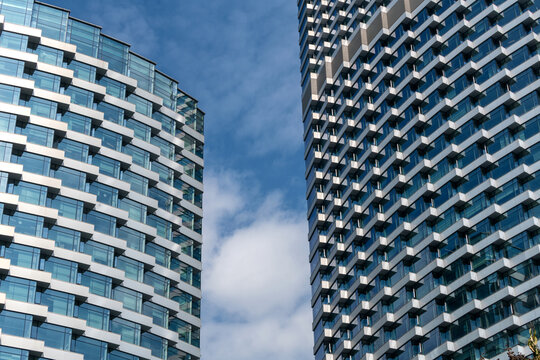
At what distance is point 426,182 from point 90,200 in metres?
36.6

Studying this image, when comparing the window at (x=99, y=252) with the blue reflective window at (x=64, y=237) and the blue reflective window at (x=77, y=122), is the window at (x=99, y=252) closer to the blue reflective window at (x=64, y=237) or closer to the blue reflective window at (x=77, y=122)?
the blue reflective window at (x=64, y=237)

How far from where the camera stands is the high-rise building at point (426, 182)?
94750 millimetres

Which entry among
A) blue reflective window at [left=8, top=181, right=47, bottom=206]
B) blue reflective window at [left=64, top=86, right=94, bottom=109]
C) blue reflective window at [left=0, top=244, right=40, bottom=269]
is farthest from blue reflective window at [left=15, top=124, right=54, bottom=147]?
blue reflective window at [left=0, top=244, right=40, bottom=269]

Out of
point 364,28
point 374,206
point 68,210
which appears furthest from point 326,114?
point 68,210

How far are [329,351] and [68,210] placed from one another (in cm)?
4049

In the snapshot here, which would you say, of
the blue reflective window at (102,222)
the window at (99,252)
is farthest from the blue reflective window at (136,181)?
the window at (99,252)

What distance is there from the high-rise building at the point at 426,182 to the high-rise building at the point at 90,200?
21.2 meters

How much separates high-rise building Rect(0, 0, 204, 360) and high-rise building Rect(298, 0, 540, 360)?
69.6ft

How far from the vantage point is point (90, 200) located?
93.6m

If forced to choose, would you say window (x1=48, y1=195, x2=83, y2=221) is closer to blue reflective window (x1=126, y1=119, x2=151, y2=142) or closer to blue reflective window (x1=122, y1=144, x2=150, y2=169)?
blue reflective window (x1=122, y1=144, x2=150, y2=169)

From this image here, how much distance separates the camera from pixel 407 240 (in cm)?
10725

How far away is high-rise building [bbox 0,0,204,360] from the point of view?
86500 millimetres

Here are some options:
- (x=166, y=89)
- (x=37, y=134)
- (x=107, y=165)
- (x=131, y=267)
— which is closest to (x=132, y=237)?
(x=131, y=267)

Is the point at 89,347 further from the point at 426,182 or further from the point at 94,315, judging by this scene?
the point at 426,182
